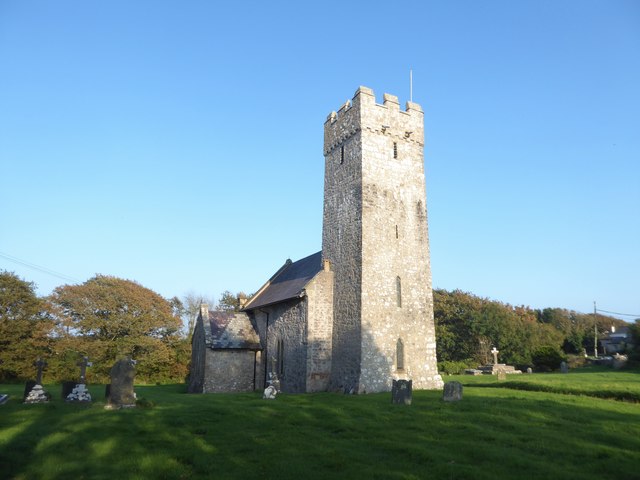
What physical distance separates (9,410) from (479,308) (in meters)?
52.1

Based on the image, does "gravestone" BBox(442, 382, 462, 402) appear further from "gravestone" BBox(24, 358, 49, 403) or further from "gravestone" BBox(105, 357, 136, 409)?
"gravestone" BBox(24, 358, 49, 403)

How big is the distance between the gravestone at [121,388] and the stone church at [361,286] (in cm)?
939

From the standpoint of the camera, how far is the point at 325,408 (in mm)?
15672

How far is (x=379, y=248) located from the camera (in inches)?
973

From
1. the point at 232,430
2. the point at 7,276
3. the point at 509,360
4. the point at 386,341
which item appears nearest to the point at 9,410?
the point at 232,430

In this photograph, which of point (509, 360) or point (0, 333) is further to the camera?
point (509, 360)

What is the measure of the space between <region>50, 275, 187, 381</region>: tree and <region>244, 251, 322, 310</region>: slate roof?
15.5 meters

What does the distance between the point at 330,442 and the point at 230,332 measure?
2104 centimetres

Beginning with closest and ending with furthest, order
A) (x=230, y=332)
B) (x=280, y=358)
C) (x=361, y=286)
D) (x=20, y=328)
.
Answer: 1. (x=361, y=286)
2. (x=280, y=358)
3. (x=230, y=332)
4. (x=20, y=328)

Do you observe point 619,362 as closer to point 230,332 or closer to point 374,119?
point 374,119

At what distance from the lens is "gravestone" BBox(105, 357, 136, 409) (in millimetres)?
16016

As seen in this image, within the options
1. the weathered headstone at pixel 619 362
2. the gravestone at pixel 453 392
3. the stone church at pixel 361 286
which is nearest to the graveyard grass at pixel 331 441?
the gravestone at pixel 453 392

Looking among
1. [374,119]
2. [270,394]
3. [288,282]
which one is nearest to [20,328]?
[288,282]

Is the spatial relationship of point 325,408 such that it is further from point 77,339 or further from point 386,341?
point 77,339
